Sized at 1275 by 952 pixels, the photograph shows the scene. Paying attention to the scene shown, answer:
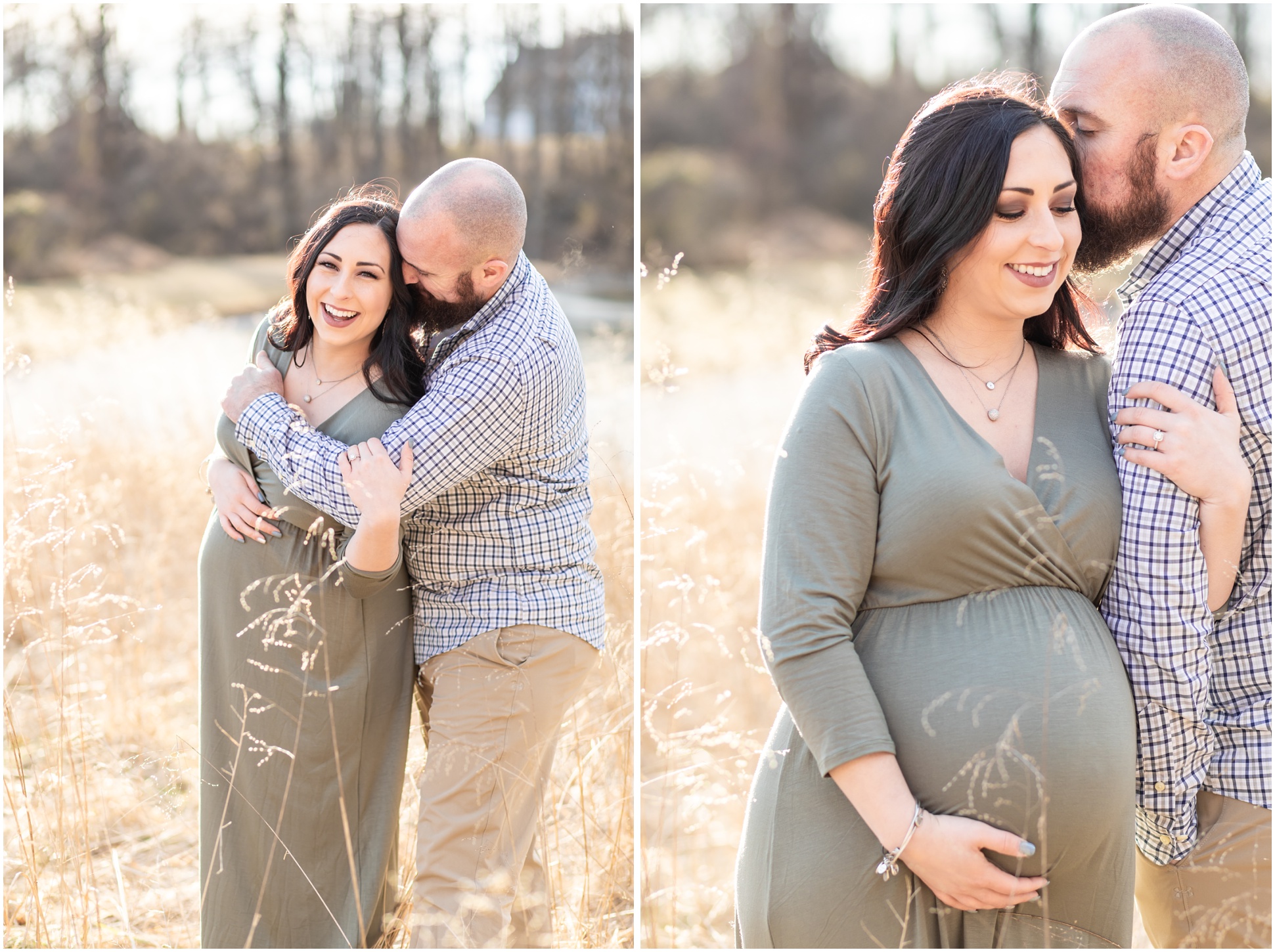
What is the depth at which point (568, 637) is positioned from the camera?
278 cm

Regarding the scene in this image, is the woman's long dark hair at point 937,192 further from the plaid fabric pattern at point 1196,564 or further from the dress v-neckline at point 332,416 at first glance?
the dress v-neckline at point 332,416

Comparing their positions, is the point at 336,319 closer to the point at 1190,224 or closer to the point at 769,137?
the point at 1190,224

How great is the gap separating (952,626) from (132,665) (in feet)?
12.9

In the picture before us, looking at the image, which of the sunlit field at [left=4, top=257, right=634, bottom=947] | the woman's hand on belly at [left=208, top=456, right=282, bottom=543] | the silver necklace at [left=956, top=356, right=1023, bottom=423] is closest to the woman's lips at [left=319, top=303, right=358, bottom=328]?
the woman's hand on belly at [left=208, top=456, right=282, bottom=543]

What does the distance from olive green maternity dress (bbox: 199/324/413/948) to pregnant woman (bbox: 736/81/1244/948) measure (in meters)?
1.15

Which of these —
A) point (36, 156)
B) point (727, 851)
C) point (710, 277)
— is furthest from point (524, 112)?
point (727, 851)

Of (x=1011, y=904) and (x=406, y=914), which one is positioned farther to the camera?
(x=406, y=914)

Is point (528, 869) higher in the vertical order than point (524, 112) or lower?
lower

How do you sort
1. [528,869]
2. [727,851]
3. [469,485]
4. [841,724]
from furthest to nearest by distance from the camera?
[727,851] → [528,869] → [469,485] → [841,724]

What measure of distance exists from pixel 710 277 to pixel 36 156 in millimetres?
11676

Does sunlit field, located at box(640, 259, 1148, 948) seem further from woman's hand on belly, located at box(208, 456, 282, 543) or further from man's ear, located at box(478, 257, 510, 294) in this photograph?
woman's hand on belly, located at box(208, 456, 282, 543)

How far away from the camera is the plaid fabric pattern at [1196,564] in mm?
1884

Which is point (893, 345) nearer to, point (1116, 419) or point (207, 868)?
point (1116, 419)

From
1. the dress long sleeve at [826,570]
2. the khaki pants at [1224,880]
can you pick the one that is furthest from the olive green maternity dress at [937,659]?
the khaki pants at [1224,880]
